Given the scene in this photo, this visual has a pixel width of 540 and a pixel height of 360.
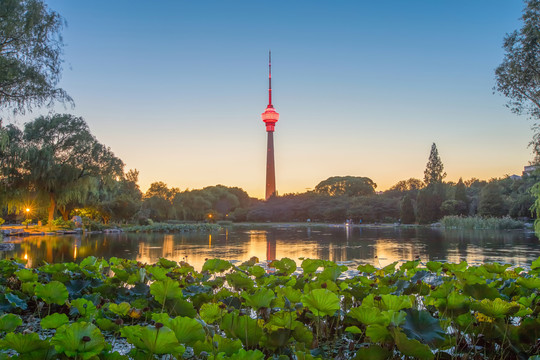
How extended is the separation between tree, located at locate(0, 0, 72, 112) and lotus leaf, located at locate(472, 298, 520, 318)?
30.8ft

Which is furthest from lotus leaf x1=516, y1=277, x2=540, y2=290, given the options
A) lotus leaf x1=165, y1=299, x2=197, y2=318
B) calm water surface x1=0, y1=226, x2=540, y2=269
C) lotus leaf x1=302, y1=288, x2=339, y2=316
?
calm water surface x1=0, y1=226, x2=540, y2=269

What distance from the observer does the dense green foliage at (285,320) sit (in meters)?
0.98

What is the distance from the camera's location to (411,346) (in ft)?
3.58

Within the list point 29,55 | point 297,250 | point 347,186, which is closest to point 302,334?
point 297,250

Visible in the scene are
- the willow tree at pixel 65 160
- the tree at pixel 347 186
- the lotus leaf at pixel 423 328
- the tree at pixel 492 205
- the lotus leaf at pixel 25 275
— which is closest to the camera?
the lotus leaf at pixel 423 328

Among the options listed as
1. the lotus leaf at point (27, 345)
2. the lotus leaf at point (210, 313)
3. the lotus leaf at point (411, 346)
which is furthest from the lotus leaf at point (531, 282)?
the lotus leaf at point (27, 345)

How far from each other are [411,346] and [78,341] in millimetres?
885

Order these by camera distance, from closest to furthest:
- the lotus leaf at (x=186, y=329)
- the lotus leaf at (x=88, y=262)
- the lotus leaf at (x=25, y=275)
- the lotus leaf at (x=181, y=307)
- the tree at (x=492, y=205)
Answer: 1. the lotus leaf at (x=186, y=329)
2. the lotus leaf at (x=181, y=307)
3. the lotus leaf at (x=25, y=275)
4. the lotus leaf at (x=88, y=262)
5. the tree at (x=492, y=205)

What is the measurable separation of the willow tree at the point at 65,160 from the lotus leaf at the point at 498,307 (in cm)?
2011

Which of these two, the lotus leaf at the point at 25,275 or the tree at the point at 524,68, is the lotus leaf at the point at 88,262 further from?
the tree at the point at 524,68

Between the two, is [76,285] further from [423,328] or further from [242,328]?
[423,328]

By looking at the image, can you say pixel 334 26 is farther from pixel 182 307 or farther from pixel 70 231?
pixel 182 307

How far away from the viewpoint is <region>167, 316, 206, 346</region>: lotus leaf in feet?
3.28

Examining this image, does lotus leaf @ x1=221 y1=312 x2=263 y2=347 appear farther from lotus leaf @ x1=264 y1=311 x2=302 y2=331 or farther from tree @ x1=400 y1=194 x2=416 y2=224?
tree @ x1=400 y1=194 x2=416 y2=224
